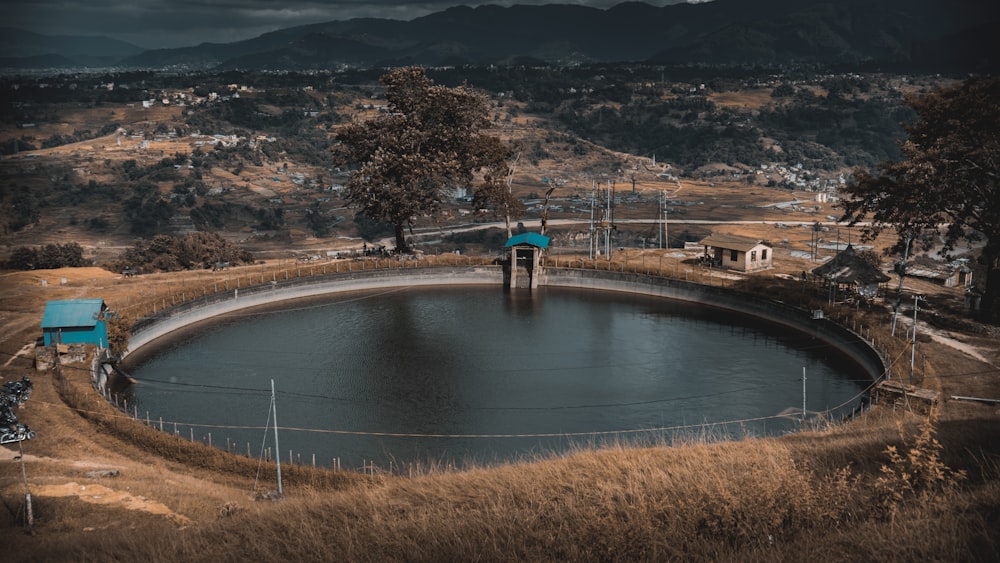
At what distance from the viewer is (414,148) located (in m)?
66.3

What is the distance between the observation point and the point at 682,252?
70.9 m

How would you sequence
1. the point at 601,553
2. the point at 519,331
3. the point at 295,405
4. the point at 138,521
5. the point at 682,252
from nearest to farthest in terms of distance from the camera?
the point at 601,553 → the point at 138,521 → the point at 295,405 → the point at 519,331 → the point at 682,252

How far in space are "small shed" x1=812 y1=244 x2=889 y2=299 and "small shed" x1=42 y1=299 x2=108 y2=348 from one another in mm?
42794

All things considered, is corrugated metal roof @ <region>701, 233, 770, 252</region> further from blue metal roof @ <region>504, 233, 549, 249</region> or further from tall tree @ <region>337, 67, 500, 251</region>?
tall tree @ <region>337, 67, 500, 251</region>

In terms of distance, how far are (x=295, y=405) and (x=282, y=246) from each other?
8955cm

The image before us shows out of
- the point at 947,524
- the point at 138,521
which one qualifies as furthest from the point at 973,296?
the point at 138,521

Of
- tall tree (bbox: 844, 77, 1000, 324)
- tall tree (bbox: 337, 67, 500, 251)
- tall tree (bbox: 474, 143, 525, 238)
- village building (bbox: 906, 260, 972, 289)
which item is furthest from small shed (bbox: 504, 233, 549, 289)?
village building (bbox: 906, 260, 972, 289)

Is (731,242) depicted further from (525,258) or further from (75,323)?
(75,323)

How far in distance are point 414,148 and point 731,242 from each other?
27117mm

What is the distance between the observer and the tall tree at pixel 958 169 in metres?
41.8

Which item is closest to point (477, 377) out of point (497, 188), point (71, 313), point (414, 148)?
point (71, 313)

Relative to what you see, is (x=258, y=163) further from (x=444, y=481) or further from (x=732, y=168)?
(x=444, y=481)

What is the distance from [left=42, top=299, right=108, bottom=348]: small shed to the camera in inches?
1592

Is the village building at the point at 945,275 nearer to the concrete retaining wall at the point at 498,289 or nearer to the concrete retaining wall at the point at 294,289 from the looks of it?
the concrete retaining wall at the point at 498,289
